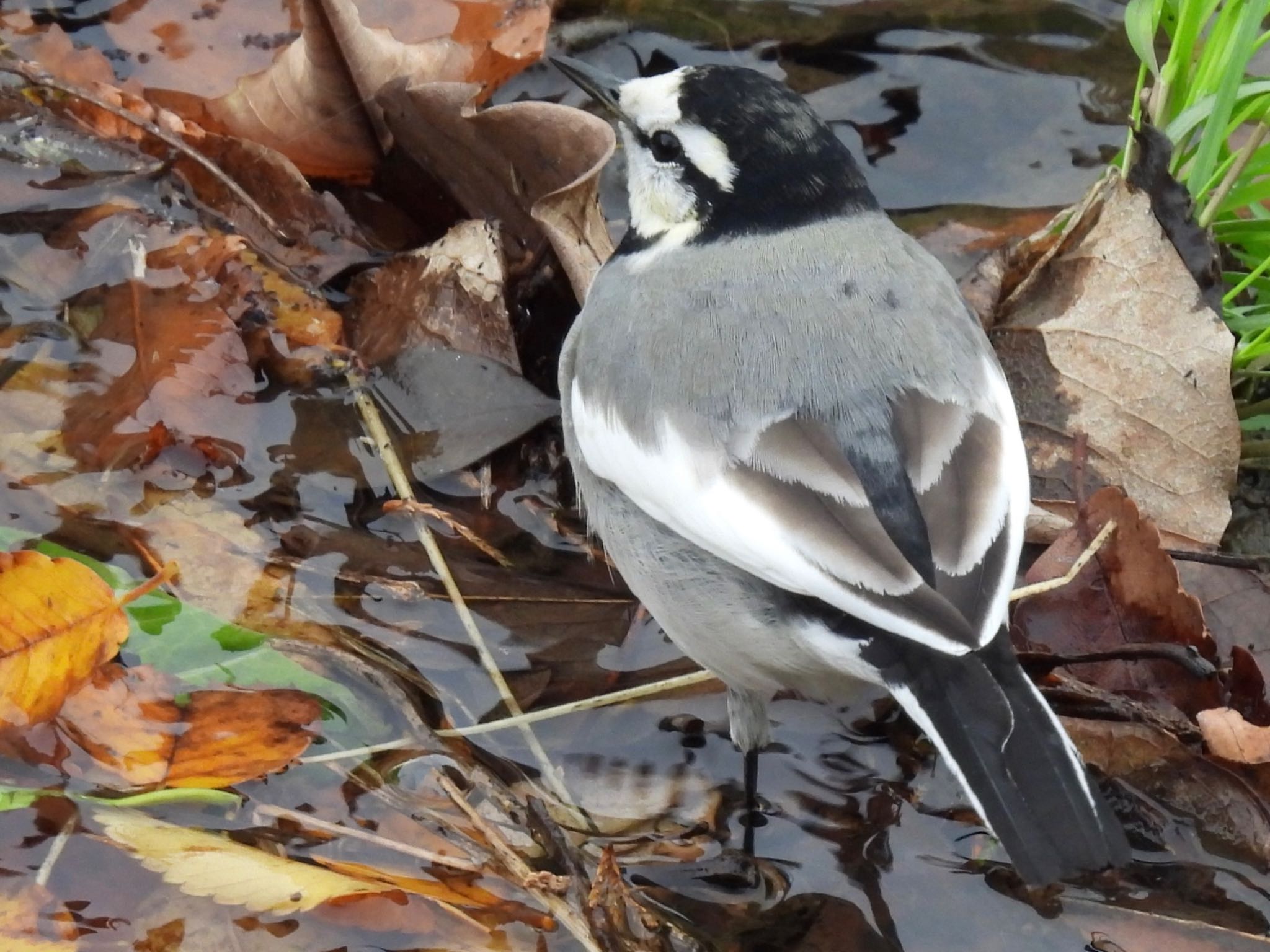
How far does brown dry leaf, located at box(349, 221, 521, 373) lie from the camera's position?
4.55 m

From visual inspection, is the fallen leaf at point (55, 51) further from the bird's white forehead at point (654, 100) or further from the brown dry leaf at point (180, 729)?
the brown dry leaf at point (180, 729)

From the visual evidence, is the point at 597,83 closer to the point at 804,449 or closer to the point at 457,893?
the point at 804,449

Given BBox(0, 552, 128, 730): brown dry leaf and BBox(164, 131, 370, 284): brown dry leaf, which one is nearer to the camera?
BBox(0, 552, 128, 730): brown dry leaf

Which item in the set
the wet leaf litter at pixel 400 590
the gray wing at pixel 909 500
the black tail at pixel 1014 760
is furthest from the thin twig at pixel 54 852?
the black tail at pixel 1014 760

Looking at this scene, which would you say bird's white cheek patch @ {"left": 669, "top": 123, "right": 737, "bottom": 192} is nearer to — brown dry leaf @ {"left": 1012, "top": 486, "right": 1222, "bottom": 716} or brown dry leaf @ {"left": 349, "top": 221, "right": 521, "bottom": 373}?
brown dry leaf @ {"left": 349, "top": 221, "right": 521, "bottom": 373}

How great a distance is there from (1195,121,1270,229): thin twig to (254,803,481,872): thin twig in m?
2.78

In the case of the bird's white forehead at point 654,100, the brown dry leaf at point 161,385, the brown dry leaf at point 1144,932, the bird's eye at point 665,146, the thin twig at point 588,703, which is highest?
the bird's white forehead at point 654,100

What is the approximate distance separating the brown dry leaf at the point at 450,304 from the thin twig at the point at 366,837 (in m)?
1.54

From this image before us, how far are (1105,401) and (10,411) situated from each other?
Answer: 2.98 m

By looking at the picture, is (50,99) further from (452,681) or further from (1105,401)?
(1105,401)

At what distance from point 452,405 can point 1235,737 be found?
2204mm

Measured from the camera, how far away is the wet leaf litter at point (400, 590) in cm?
339

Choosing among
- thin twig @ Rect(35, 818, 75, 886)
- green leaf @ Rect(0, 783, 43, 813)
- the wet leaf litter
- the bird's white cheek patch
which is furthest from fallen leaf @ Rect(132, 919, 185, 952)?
the bird's white cheek patch

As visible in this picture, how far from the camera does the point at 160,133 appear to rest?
15.7ft
